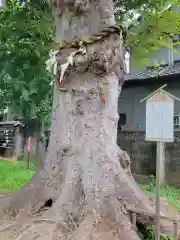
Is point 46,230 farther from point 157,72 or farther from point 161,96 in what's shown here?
point 157,72

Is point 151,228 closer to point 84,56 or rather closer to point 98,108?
point 98,108

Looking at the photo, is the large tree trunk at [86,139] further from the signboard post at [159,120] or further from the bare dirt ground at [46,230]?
the signboard post at [159,120]

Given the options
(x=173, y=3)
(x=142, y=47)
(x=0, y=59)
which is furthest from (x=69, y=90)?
(x=0, y=59)

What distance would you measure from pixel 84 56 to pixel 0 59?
882 cm

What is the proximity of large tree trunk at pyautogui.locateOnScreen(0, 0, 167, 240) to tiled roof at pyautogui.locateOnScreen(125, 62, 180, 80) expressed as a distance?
25.8 ft

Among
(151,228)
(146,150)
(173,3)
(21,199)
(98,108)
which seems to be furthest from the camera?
(146,150)

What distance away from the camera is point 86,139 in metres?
4.69

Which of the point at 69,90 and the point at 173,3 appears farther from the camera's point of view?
the point at 173,3

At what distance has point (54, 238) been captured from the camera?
13.0 ft

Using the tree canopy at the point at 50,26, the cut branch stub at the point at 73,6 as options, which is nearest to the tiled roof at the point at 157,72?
the tree canopy at the point at 50,26

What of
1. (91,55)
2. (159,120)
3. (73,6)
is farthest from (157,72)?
(159,120)

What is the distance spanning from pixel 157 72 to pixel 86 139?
30.5 ft

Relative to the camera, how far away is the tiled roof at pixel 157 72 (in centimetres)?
1265

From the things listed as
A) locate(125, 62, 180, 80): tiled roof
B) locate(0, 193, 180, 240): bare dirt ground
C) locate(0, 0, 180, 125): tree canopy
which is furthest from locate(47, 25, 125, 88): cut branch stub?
locate(125, 62, 180, 80): tiled roof
